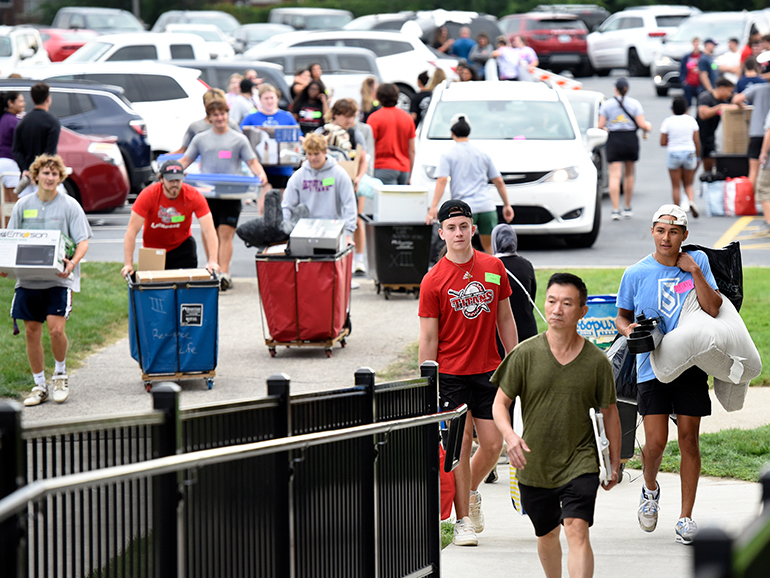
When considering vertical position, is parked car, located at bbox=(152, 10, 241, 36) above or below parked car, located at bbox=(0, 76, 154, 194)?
above

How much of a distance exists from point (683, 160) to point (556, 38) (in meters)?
21.4

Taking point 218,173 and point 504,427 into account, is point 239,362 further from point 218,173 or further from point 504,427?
point 504,427

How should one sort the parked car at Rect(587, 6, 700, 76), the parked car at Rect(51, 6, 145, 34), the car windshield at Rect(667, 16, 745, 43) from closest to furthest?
the car windshield at Rect(667, 16, 745, 43)
the parked car at Rect(587, 6, 700, 76)
the parked car at Rect(51, 6, 145, 34)

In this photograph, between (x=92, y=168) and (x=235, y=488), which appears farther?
(x=92, y=168)

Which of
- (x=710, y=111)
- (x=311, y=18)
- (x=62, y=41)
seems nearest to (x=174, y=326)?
(x=710, y=111)

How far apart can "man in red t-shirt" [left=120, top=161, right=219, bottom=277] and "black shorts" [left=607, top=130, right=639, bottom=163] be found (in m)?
8.21

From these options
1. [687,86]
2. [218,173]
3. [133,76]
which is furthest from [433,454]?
[687,86]

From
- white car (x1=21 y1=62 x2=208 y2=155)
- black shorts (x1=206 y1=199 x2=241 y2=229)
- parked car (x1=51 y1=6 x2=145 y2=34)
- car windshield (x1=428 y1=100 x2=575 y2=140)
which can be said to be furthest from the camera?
parked car (x1=51 y1=6 x2=145 y2=34)

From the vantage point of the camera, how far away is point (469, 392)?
6.20m

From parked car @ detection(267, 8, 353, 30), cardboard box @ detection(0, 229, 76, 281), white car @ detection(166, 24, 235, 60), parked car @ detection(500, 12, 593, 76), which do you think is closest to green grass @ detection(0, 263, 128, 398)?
cardboard box @ detection(0, 229, 76, 281)

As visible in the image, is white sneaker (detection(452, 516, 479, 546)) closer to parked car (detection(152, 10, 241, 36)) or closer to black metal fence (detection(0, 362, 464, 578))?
black metal fence (detection(0, 362, 464, 578))

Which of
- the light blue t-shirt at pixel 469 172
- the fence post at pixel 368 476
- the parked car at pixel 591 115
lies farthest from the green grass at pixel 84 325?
the parked car at pixel 591 115

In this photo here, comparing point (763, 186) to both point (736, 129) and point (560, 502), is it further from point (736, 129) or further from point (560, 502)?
point (560, 502)

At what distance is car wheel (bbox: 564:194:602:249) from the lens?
14299mm
